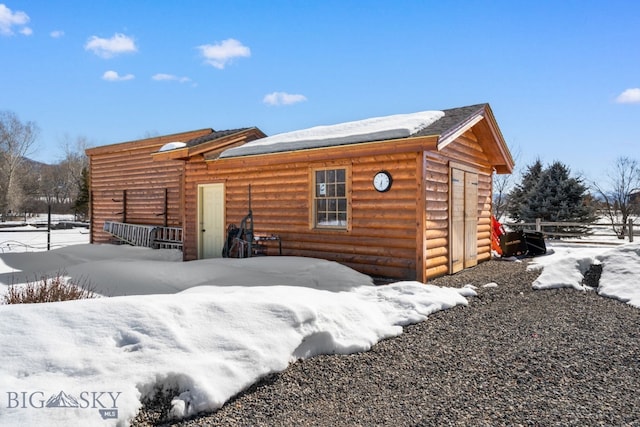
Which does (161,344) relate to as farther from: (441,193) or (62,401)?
(441,193)

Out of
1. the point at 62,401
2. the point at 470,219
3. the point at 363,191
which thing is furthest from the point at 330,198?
the point at 62,401

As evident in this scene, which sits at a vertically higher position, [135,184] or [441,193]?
[135,184]

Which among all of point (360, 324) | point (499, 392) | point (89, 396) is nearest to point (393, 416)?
point (499, 392)

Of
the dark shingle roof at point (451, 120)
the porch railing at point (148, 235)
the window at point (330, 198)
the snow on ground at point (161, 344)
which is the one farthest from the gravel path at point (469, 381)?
the porch railing at point (148, 235)

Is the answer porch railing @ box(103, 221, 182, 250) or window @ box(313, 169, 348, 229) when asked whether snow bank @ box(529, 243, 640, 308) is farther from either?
porch railing @ box(103, 221, 182, 250)

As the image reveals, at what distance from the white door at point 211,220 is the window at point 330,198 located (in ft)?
9.58

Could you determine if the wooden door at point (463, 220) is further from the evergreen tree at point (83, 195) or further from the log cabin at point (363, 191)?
the evergreen tree at point (83, 195)

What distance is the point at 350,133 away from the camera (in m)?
8.52

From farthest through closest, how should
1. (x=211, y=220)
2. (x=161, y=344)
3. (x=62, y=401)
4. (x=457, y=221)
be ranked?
(x=211, y=220), (x=457, y=221), (x=161, y=344), (x=62, y=401)

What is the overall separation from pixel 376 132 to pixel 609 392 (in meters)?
5.55

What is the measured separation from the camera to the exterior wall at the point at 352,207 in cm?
782

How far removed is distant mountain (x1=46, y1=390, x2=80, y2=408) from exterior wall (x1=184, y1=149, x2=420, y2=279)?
235 inches

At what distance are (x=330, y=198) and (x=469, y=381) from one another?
5.67 m

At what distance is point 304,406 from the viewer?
10.2 ft
